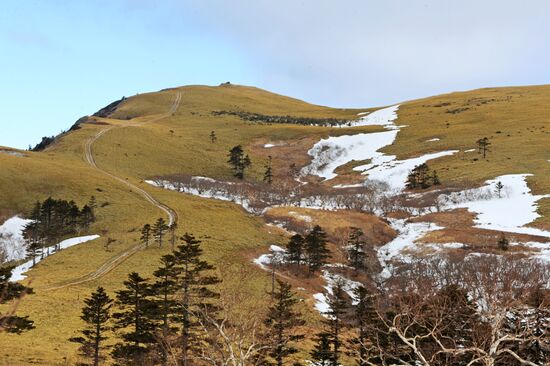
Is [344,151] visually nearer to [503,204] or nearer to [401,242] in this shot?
[503,204]

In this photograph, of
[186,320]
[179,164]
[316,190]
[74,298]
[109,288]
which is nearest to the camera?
→ [186,320]

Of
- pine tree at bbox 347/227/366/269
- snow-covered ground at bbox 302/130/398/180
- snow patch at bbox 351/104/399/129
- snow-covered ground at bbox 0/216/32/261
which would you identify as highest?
snow patch at bbox 351/104/399/129

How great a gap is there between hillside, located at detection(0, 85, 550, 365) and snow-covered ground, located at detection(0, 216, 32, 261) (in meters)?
3.81

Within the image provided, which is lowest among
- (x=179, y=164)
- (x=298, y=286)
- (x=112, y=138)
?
(x=298, y=286)

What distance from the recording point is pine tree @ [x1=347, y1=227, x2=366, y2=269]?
6694cm

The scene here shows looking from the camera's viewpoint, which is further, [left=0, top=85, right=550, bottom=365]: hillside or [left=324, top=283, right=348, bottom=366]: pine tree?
[left=0, top=85, right=550, bottom=365]: hillside

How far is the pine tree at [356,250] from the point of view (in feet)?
220

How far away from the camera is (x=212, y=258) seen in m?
62.0

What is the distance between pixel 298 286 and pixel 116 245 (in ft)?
89.1

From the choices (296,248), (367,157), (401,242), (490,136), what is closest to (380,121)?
(367,157)

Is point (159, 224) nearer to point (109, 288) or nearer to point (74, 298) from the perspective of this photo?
point (109, 288)

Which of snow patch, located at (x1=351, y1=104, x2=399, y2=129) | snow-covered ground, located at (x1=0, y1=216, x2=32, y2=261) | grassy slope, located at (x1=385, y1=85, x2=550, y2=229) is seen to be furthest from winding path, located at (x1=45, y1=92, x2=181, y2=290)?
snow patch, located at (x1=351, y1=104, x2=399, y2=129)

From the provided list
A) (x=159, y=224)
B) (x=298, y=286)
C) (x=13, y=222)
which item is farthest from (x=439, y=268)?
(x=13, y=222)

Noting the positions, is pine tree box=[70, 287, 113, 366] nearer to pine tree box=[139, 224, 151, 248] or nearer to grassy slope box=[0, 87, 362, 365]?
grassy slope box=[0, 87, 362, 365]
